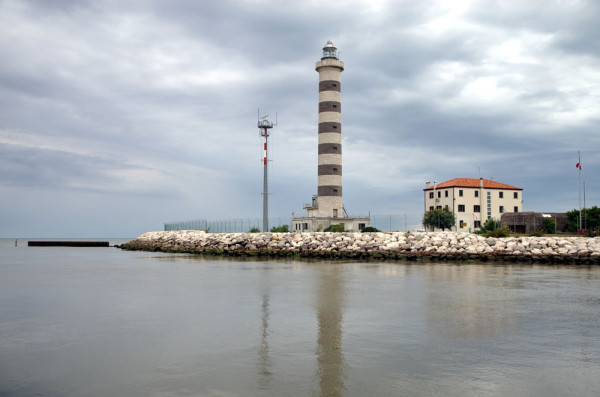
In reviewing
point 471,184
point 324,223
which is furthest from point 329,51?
point 471,184

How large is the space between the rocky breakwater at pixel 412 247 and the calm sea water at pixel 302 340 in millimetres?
14557

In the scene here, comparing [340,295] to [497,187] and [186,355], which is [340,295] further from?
Result: [497,187]

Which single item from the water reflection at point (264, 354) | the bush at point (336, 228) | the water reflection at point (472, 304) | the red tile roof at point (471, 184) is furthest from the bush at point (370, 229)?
the water reflection at point (264, 354)

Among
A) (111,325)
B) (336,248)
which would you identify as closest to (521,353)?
(111,325)

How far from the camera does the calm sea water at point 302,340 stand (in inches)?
277

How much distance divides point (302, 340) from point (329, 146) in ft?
120

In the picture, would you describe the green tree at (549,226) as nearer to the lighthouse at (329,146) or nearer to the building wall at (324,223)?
the building wall at (324,223)

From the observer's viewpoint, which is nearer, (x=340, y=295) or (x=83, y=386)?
(x=83, y=386)

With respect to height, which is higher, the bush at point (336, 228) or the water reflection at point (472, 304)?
the bush at point (336, 228)

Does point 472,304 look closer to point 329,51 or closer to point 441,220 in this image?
point 329,51

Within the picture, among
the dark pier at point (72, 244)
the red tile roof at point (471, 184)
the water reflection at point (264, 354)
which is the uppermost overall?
the red tile roof at point (471, 184)

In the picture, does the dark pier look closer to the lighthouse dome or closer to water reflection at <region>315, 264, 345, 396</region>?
the lighthouse dome

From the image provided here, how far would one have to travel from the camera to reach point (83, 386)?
7.02 meters

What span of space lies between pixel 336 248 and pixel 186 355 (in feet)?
95.5
